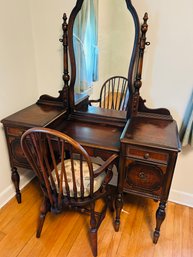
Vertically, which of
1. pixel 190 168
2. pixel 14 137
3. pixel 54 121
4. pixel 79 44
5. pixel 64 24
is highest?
pixel 64 24

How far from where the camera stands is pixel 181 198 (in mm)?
1877

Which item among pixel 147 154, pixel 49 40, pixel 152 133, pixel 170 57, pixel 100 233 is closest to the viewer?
pixel 147 154

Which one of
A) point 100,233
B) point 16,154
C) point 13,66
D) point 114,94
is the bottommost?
point 100,233

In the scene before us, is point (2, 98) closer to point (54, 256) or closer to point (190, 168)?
point (54, 256)

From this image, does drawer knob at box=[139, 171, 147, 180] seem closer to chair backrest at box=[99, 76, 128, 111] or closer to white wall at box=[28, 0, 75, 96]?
chair backrest at box=[99, 76, 128, 111]

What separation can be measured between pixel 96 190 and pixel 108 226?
1.59ft

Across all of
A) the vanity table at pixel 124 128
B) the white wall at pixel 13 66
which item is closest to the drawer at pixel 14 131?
the vanity table at pixel 124 128

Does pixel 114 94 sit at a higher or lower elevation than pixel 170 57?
lower

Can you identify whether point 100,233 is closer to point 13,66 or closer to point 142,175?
point 142,175

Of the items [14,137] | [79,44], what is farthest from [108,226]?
[79,44]

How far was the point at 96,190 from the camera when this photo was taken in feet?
4.53

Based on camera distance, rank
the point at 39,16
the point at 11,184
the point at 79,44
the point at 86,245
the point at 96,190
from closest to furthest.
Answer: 1. the point at 96,190
2. the point at 86,245
3. the point at 79,44
4. the point at 39,16
5. the point at 11,184

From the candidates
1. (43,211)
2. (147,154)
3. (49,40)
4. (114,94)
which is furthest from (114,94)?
(43,211)

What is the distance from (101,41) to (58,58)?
18.1 inches
